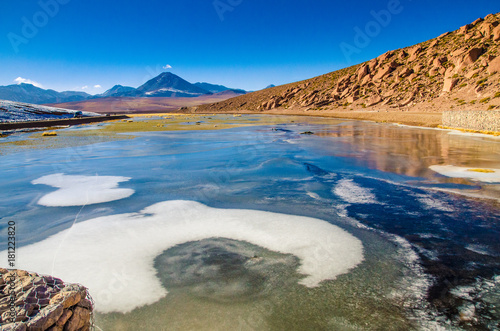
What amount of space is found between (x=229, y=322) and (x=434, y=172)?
31.7 ft

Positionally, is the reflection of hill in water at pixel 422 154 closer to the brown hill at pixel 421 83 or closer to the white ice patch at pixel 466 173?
the white ice patch at pixel 466 173

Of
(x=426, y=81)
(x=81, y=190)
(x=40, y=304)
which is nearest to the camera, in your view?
(x=40, y=304)

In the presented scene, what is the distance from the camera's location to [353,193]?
8438 millimetres

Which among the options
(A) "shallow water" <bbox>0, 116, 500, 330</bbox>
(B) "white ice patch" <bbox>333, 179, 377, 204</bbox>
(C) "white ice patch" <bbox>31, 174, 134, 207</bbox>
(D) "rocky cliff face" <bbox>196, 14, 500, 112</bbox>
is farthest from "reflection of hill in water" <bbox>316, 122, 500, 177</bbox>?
(D) "rocky cliff face" <bbox>196, 14, 500, 112</bbox>

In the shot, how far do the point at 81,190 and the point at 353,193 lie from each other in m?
7.82

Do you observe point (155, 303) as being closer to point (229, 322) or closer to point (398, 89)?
point (229, 322)

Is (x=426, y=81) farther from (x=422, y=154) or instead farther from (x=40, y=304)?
(x=40, y=304)

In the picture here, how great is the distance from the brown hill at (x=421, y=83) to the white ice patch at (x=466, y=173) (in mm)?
21615

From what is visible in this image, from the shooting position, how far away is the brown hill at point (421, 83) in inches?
1726

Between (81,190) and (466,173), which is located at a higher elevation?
(81,190)

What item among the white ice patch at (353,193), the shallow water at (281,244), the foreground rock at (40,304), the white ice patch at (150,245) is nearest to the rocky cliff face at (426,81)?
the white ice patch at (353,193)

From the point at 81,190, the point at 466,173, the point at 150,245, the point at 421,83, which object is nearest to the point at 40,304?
the point at 150,245

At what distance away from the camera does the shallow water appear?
358 cm

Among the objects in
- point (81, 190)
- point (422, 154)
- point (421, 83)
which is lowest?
point (422, 154)
